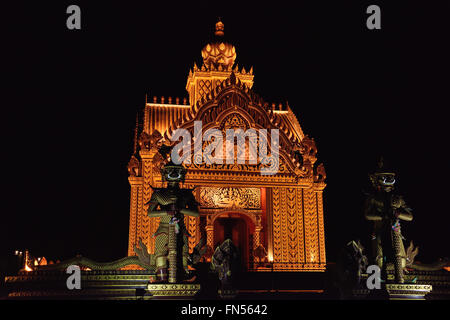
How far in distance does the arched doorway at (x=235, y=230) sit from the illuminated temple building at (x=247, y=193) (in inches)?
1.8

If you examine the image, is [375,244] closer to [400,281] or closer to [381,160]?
[400,281]

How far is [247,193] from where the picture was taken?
2408cm

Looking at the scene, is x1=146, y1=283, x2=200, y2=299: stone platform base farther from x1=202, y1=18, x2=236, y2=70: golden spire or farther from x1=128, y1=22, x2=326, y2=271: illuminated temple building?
x1=202, y1=18, x2=236, y2=70: golden spire

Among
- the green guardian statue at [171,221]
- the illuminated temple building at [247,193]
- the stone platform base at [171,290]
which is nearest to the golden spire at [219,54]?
the illuminated temple building at [247,193]

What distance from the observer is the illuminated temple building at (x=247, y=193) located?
21875mm

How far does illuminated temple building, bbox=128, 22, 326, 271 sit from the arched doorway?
0.15 ft

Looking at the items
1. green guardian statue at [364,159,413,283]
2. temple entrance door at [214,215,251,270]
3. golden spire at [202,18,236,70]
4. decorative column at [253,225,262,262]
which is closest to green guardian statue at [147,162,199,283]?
green guardian statue at [364,159,413,283]

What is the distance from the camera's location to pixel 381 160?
49.0 ft

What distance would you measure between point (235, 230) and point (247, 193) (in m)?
2.00

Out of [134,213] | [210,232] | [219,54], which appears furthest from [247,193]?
[219,54]

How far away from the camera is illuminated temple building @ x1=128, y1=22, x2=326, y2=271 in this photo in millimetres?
21875

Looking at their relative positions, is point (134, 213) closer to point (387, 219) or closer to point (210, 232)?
point (210, 232)

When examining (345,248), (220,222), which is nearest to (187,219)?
(220,222)

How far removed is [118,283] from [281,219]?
31.6 ft
